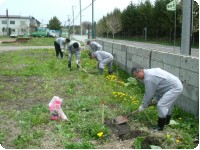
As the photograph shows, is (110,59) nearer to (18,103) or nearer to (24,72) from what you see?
(24,72)

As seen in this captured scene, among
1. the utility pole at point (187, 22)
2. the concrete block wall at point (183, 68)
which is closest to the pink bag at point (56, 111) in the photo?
the concrete block wall at point (183, 68)

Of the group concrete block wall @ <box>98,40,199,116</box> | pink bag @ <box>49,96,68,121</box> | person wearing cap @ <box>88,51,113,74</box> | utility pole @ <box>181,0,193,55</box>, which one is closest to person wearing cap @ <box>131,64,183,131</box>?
concrete block wall @ <box>98,40,199,116</box>

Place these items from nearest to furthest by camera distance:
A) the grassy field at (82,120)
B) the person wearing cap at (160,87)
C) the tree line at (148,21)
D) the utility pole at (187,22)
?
1. the grassy field at (82,120)
2. the person wearing cap at (160,87)
3. the utility pole at (187,22)
4. the tree line at (148,21)

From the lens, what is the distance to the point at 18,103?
895 cm

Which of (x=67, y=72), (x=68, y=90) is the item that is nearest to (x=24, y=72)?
(x=67, y=72)

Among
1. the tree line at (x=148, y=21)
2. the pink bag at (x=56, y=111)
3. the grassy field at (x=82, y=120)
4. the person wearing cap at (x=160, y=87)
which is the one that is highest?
the tree line at (x=148, y=21)

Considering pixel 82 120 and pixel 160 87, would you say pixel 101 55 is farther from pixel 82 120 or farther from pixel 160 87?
pixel 160 87

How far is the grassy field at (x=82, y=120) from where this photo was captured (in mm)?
5824

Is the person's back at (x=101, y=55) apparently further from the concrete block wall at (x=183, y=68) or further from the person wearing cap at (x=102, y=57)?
the concrete block wall at (x=183, y=68)

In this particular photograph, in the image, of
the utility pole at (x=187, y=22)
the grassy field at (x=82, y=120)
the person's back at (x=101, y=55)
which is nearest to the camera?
the grassy field at (x=82, y=120)

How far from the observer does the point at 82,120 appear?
7.02 meters

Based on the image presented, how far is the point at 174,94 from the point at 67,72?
872cm

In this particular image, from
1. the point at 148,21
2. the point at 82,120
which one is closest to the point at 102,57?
the point at 82,120

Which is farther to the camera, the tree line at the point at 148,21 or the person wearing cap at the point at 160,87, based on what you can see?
the tree line at the point at 148,21
